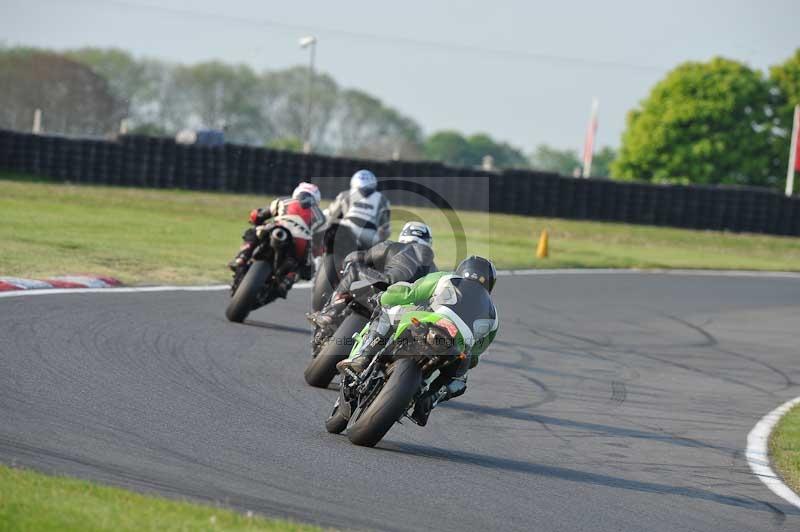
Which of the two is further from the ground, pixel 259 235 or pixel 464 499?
pixel 259 235

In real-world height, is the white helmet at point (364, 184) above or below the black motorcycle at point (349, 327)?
above

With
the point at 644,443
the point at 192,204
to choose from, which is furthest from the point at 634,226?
the point at 644,443

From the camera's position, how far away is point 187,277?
A: 1580 cm

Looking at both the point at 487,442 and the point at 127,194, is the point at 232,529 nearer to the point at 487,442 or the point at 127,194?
the point at 487,442

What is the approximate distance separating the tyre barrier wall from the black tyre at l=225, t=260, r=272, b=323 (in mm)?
16250

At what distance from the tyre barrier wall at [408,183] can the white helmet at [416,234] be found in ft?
63.0

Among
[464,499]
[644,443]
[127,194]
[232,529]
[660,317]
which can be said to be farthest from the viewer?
[127,194]

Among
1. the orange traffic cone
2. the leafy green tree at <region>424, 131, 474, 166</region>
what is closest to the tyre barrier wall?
the orange traffic cone

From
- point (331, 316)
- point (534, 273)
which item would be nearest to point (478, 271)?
point (331, 316)

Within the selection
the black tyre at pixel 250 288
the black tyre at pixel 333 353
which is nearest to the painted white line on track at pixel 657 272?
the black tyre at pixel 250 288

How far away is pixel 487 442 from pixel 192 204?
70.7 ft

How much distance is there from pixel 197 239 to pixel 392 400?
15.3m

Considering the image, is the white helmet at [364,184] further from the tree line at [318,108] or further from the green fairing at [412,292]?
the tree line at [318,108]

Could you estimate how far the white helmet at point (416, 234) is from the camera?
349 inches
